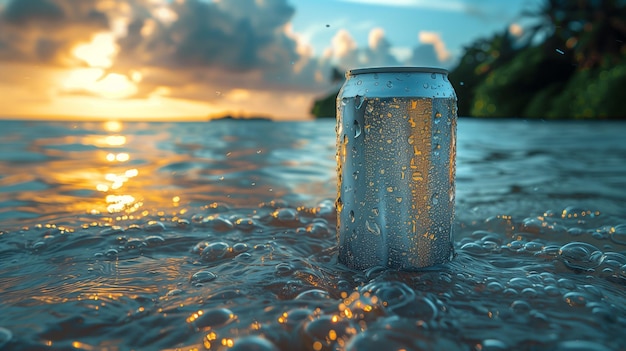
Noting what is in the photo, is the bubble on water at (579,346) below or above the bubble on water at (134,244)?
below

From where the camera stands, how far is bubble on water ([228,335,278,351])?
47.8 inches

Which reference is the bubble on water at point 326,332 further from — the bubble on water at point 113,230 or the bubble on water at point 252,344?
the bubble on water at point 113,230

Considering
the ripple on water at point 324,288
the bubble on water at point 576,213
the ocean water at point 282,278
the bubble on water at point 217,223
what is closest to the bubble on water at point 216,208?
the ocean water at point 282,278

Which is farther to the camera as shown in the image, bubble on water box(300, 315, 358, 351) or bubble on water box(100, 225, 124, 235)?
bubble on water box(100, 225, 124, 235)

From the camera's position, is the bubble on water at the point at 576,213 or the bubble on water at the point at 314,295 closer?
the bubble on water at the point at 314,295

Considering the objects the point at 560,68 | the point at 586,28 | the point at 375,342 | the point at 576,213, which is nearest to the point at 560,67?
the point at 560,68

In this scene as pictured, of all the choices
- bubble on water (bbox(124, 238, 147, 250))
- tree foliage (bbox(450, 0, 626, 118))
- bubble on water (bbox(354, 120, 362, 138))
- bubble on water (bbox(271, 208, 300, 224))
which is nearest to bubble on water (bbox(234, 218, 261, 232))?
bubble on water (bbox(271, 208, 300, 224))

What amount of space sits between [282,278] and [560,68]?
33.2 m

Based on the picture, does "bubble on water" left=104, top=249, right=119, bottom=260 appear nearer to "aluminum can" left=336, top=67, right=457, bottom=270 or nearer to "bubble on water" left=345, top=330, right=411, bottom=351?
"aluminum can" left=336, top=67, right=457, bottom=270

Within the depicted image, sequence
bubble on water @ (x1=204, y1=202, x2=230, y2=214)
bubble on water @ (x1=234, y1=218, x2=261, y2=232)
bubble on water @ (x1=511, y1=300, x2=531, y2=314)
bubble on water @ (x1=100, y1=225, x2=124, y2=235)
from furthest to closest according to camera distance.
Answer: bubble on water @ (x1=204, y1=202, x2=230, y2=214), bubble on water @ (x1=234, y1=218, x2=261, y2=232), bubble on water @ (x1=100, y1=225, x2=124, y2=235), bubble on water @ (x1=511, y1=300, x2=531, y2=314)

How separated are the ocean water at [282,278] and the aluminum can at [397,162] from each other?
0.39 ft

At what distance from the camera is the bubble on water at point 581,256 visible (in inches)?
76.8

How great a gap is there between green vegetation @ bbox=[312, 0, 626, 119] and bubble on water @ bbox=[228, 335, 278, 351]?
2435cm

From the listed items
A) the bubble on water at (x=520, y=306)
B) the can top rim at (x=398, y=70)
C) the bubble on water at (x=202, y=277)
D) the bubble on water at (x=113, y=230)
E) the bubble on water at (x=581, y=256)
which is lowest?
the bubble on water at (x=581, y=256)
